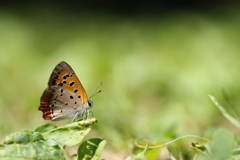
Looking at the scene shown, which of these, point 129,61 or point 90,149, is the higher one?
point 90,149

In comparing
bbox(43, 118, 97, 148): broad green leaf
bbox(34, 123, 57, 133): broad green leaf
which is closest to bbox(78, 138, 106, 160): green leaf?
bbox(43, 118, 97, 148): broad green leaf

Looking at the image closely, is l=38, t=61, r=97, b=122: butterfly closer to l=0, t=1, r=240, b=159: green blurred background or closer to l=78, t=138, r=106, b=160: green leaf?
l=0, t=1, r=240, b=159: green blurred background

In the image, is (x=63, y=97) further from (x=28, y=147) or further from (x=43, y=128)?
(x=28, y=147)

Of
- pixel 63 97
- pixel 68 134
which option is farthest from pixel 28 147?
pixel 63 97

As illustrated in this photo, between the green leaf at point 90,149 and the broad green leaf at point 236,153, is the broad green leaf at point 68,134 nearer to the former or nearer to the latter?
the green leaf at point 90,149

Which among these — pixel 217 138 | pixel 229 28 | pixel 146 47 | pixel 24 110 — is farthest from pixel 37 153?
pixel 229 28

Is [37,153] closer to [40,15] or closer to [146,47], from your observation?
[146,47]

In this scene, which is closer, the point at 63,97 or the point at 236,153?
the point at 236,153

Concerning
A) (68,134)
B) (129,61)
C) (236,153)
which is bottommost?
(129,61)
